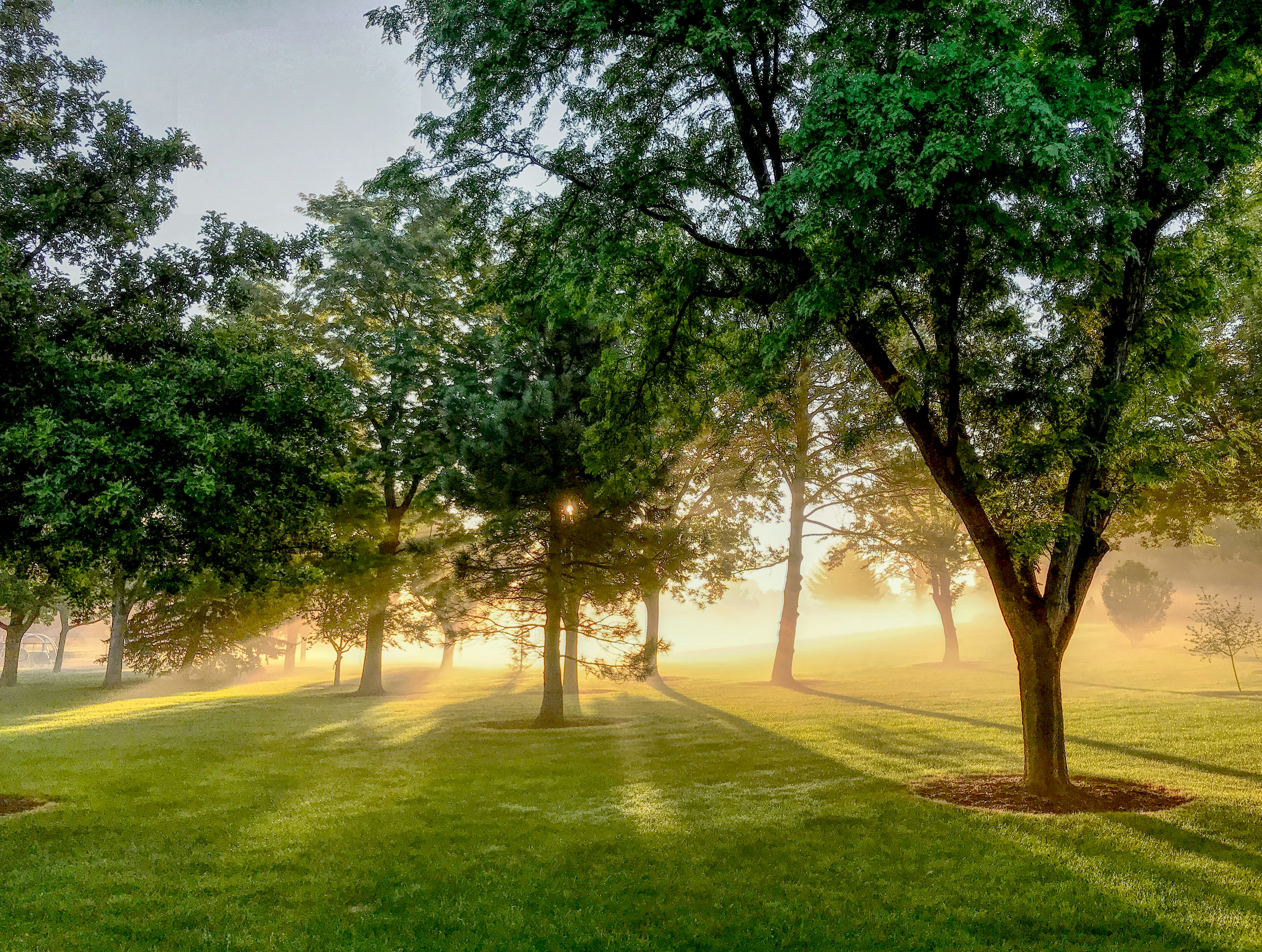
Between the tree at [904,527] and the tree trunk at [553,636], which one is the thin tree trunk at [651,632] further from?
the tree at [904,527]

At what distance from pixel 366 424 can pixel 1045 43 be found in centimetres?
2465

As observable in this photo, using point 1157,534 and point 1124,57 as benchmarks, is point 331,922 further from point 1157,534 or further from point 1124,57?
point 1157,534

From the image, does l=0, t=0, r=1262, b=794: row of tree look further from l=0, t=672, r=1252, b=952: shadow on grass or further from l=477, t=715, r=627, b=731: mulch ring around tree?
l=477, t=715, r=627, b=731: mulch ring around tree

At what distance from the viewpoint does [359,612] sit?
2803 centimetres

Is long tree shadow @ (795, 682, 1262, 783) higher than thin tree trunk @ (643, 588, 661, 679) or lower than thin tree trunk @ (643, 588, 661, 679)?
lower

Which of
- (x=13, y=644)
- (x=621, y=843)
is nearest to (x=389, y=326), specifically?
(x=621, y=843)

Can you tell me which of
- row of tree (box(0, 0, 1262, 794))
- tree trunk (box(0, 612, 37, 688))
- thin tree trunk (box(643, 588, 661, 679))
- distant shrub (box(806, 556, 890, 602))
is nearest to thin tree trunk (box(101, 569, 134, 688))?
tree trunk (box(0, 612, 37, 688))

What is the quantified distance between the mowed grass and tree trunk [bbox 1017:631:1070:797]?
1409 mm

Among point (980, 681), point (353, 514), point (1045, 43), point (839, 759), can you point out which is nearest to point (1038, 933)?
point (839, 759)

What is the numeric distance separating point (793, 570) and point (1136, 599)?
1465 inches

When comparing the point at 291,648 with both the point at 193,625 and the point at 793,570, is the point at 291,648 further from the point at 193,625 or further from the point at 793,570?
the point at 793,570

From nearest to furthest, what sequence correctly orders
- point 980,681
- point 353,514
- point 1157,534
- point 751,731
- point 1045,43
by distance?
point 1045,43 < point 1157,534 < point 751,731 < point 353,514 < point 980,681

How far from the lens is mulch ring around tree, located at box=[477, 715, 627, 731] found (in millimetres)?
21203

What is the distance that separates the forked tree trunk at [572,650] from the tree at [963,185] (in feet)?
35.9
